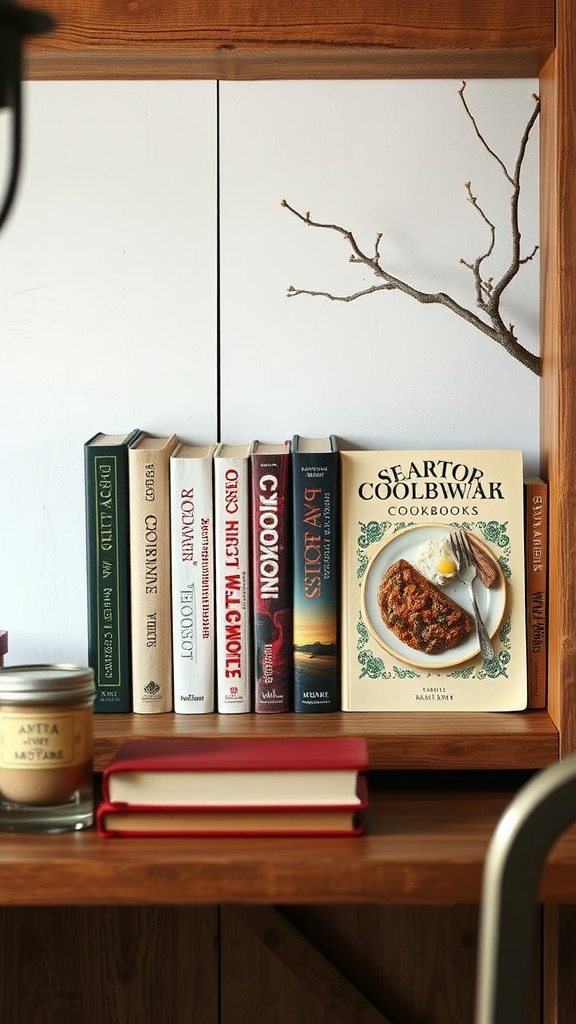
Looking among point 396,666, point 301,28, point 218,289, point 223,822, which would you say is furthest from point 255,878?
point 301,28

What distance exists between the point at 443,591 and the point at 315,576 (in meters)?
0.13

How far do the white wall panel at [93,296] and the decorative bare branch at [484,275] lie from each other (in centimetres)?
13

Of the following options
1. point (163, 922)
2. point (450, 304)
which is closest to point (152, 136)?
point (450, 304)

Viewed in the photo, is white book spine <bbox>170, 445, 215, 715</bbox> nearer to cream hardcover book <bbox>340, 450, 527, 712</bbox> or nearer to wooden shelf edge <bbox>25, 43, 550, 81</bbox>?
→ cream hardcover book <bbox>340, 450, 527, 712</bbox>

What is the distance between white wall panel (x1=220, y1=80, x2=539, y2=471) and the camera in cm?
124

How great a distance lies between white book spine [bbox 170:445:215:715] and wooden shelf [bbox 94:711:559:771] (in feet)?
0.17

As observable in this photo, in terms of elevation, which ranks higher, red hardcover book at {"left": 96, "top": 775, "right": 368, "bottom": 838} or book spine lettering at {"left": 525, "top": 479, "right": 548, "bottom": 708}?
book spine lettering at {"left": 525, "top": 479, "right": 548, "bottom": 708}

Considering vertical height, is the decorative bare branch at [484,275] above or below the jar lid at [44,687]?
above

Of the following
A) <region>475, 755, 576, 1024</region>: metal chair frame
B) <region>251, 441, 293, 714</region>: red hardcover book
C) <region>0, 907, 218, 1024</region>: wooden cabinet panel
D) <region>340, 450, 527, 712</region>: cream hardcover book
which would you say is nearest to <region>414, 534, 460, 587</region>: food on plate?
<region>340, 450, 527, 712</region>: cream hardcover book

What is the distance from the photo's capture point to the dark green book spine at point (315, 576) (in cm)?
111

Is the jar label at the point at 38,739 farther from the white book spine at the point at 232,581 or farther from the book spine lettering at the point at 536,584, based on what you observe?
the book spine lettering at the point at 536,584

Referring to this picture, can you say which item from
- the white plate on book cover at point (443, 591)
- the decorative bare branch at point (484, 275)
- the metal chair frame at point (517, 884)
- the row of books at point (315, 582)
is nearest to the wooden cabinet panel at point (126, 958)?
the row of books at point (315, 582)

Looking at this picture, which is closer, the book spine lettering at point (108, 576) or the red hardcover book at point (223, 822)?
the red hardcover book at point (223, 822)

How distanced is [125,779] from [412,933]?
493 millimetres
